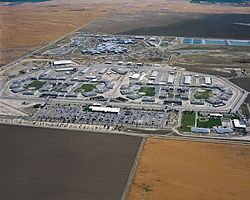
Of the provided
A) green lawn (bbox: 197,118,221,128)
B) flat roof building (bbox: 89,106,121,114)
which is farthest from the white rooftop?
green lawn (bbox: 197,118,221,128)

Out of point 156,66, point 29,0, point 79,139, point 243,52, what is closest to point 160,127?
point 79,139

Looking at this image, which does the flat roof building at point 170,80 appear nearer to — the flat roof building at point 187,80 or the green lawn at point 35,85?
the flat roof building at point 187,80

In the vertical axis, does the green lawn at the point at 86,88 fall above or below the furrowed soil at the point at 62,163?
below

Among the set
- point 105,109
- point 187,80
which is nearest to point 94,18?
point 187,80

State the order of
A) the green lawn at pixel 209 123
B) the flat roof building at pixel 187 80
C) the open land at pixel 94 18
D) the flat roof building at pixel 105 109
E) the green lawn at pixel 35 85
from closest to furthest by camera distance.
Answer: the green lawn at pixel 209 123
the flat roof building at pixel 105 109
the green lawn at pixel 35 85
the flat roof building at pixel 187 80
the open land at pixel 94 18

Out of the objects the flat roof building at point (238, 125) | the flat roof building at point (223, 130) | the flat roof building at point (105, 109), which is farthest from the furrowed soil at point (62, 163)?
the flat roof building at point (238, 125)

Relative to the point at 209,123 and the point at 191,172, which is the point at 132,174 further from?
the point at 209,123

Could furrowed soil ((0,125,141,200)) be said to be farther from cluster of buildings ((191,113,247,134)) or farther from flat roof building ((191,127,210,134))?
cluster of buildings ((191,113,247,134))
